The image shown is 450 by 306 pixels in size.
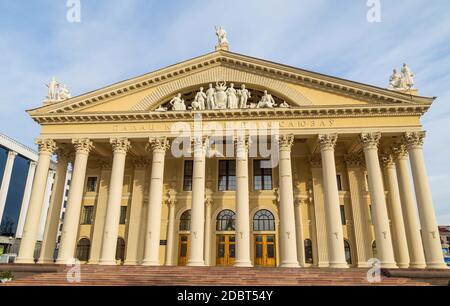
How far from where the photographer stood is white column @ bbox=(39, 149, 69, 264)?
2669 cm

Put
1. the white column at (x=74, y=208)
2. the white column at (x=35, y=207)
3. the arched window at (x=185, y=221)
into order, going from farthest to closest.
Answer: the arched window at (x=185, y=221), the white column at (x=35, y=207), the white column at (x=74, y=208)

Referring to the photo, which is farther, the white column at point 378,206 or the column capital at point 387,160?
the column capital at point 387,160

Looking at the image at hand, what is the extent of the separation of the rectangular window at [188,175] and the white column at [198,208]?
5962 millimetres

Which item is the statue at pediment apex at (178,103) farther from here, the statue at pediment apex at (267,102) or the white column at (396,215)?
the white column at (396,215)

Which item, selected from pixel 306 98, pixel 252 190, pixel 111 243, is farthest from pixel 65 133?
pixel 306 98

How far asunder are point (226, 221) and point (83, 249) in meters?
13.4

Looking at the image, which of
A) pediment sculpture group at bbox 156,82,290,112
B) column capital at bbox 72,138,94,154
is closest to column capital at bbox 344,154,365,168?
pediment sculpture group at bbox 156,82,290,112

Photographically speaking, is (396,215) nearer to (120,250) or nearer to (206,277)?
(206,277)

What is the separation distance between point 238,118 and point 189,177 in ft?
28.8

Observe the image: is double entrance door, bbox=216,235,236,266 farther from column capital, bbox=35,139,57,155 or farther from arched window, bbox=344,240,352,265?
column capital, bbox=35,139,57,155

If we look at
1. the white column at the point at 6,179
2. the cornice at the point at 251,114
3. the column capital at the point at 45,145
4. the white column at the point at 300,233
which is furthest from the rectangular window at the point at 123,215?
the white column at the point at 6,179

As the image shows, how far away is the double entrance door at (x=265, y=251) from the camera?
28.5m

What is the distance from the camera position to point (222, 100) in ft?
89.1
